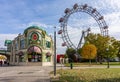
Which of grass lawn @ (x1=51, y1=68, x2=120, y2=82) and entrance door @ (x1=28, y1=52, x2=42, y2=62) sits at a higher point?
entrance door @ (x1=28, y1=52, x2=42, y2=62)

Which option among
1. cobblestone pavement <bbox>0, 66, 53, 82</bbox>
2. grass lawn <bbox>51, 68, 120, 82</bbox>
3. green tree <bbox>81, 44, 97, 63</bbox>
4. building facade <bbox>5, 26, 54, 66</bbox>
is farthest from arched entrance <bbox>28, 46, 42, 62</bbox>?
grass lawn <bbox>51, 68, 120, 82</bbox>

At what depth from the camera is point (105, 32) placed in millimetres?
83938

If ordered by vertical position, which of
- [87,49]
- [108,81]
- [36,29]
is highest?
[36,29]

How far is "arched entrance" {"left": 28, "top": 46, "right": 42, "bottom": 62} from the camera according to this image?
3135 inches

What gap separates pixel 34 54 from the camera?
3179 inches

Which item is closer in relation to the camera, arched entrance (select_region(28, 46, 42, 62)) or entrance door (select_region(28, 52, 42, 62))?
arched entrance (select_region(28, 46, 42, 62))

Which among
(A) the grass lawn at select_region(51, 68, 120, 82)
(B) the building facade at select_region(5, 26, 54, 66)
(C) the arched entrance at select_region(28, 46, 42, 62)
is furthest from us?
(B) the building facade at select_region(5, 26, 54, 66)

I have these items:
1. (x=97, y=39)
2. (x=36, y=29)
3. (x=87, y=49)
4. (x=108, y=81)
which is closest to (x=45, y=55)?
(x=36, y=29)

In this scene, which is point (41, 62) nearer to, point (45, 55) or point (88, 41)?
point (45, 55)

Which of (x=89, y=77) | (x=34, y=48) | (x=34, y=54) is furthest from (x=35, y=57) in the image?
(x=89, y=77)

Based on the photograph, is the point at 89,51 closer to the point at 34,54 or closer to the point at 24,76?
the point at 34,54

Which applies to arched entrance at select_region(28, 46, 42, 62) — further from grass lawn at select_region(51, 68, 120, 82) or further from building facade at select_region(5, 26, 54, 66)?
grass lawn at select_region(51, 68, 120, 82)

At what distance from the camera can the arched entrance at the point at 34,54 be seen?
79625 millimetres

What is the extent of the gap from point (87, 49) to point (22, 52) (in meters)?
20.4
